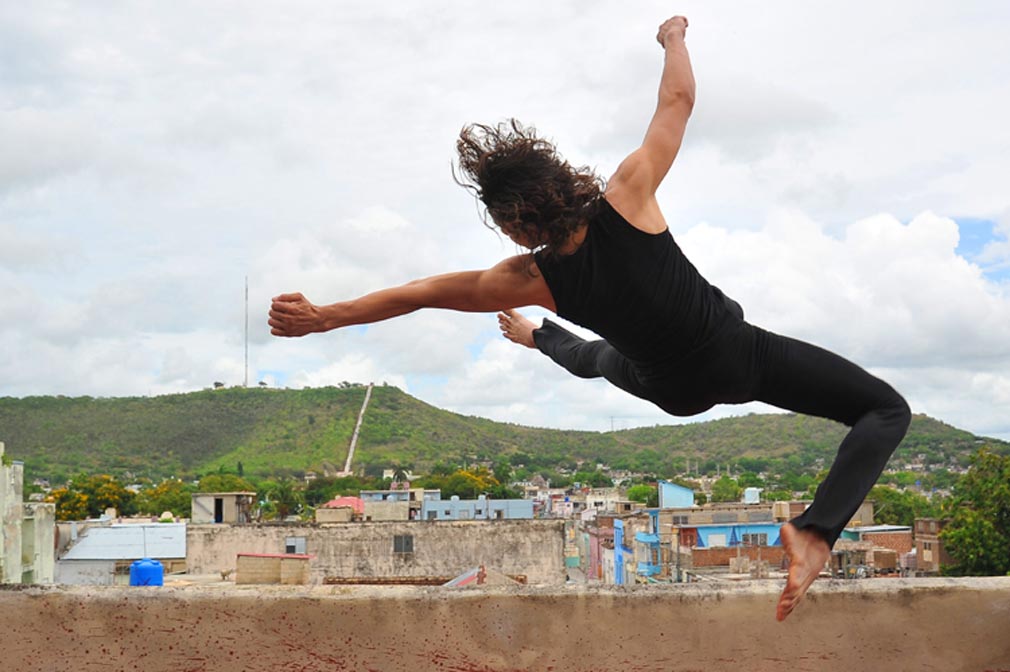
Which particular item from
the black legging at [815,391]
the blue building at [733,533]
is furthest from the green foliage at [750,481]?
the black legging at [815,391]

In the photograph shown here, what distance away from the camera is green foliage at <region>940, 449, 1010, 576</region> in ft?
97.2

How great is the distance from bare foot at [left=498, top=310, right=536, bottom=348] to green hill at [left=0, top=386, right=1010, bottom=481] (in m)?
84.7

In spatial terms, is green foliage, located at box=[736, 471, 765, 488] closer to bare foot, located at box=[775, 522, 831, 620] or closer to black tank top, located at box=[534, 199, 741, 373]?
bare foot, located at box=[775, 522, 831, 620]

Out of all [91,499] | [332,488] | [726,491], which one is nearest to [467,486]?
[332,488]

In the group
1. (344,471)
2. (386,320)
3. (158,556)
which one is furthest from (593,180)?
(344,471)

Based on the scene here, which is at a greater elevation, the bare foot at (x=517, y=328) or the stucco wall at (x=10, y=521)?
the bare foot at (x=517, y=328)

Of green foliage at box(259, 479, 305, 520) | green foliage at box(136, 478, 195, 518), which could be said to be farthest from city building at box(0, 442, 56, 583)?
green foliage at box(259, 479, 305, 520)

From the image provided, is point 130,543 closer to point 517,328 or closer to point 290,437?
point 517,328

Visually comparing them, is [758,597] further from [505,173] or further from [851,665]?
[505,173]

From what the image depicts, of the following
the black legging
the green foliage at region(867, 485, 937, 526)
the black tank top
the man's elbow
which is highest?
the man's elbow

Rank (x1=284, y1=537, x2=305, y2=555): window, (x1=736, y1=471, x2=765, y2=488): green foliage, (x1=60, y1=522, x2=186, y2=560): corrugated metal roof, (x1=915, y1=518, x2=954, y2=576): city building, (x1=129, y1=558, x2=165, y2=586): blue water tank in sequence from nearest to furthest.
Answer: (x1=129, y1=558, x2=165, y2=586): blue water tank, (x1=915, y1=518, x2=954, y2=576): city building, (x1=60, y1=522, x2=186, y2=560): corrugated metal roof, (x1=284, y1=537, x2=305, y2=555): window, (x1=736, y1=471, x2=765, y2=488): green foliage

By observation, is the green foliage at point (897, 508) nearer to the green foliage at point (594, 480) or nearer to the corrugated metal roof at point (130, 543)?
the corrugated metal roof at point (130, 543)

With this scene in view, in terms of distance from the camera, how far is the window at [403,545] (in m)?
33.7

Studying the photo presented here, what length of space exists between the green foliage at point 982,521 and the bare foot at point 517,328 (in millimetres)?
28900
